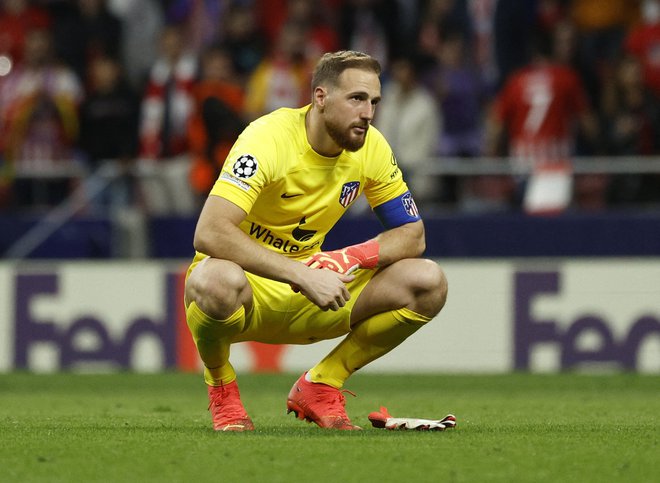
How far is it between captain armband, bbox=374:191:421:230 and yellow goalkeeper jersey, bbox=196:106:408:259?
3 centimetres

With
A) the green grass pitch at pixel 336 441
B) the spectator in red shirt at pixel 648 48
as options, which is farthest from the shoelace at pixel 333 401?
the spectator in red shirt at pixel 648 48

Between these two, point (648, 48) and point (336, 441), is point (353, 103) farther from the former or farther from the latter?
point (648, 48)

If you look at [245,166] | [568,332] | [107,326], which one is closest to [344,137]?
[245,166]

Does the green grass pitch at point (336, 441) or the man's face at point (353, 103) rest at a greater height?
the man's face at point (353, 103)

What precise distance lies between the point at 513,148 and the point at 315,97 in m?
6.76

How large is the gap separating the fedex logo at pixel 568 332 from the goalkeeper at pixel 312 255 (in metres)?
5.52

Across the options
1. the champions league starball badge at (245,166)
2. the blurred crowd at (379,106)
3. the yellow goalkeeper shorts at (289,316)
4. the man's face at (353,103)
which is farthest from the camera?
the blurred crowd at (379,106)

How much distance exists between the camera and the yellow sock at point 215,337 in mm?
6425

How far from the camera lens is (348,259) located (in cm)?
667

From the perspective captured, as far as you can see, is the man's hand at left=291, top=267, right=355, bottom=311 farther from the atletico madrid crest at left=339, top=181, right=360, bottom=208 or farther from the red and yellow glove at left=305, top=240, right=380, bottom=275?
the atletico madrid crest at left=339, top=181, right=360, bottom=208

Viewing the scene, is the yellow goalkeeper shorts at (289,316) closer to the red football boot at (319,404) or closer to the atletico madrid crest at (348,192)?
the red football boot at (319,404)

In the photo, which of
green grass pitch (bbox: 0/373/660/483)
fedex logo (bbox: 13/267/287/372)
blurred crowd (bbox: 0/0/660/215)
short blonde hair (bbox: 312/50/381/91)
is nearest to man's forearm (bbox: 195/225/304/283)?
green grass pitch (bbox: 0/373/660/483)

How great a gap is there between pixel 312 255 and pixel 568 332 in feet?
19.3

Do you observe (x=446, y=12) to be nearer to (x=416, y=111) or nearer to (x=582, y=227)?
(x=416, y=111)
